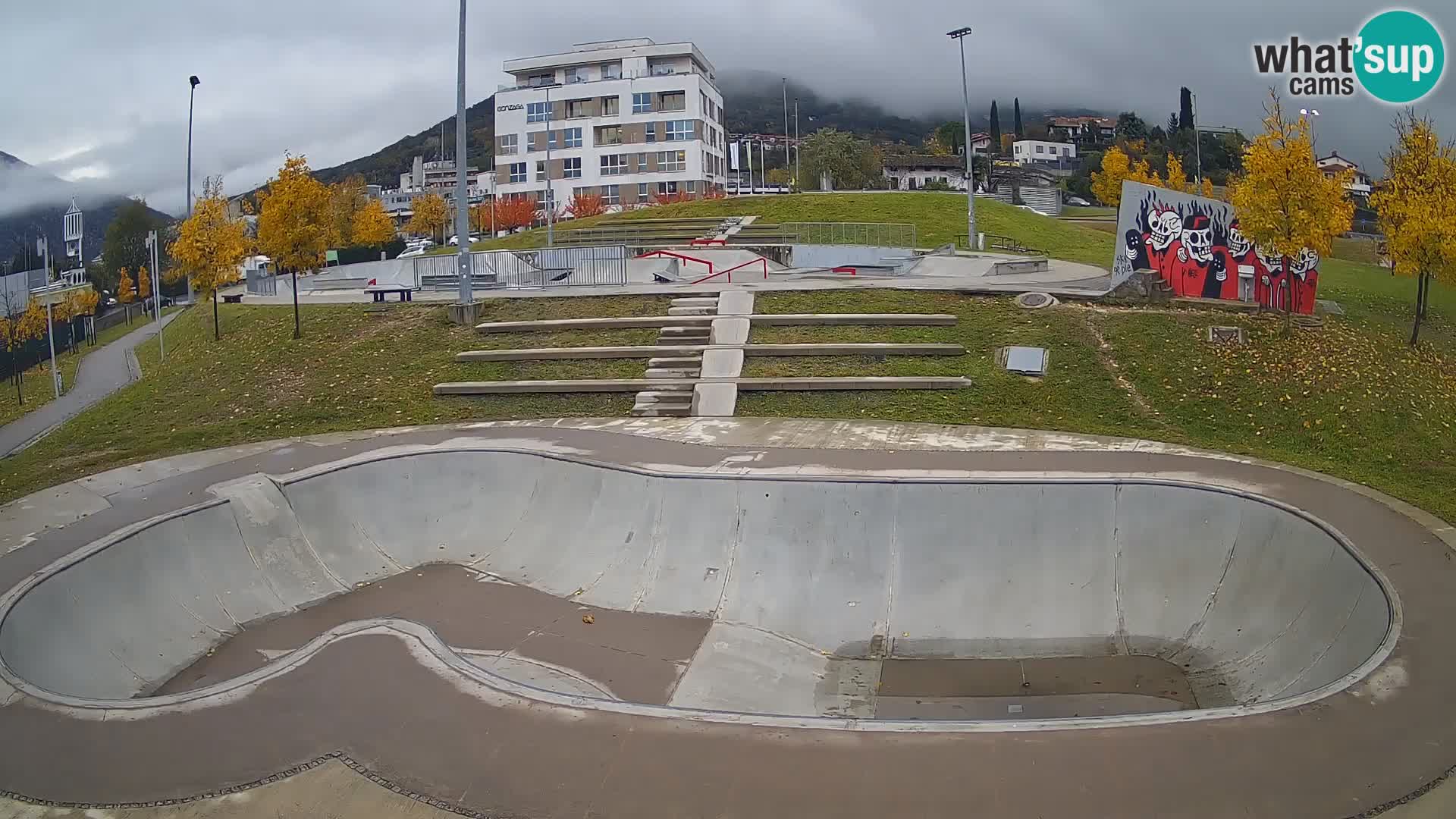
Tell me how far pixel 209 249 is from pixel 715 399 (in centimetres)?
1688

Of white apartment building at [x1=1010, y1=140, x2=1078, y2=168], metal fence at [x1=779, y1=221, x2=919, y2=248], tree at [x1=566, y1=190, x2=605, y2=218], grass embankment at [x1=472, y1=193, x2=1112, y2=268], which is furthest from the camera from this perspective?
white apartment building at [x1=1010, y1=140, x2=1078, y2=168]

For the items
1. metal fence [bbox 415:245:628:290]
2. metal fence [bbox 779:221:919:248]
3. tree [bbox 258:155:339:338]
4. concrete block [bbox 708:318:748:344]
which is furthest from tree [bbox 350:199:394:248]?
concrete block [bbox 708:318:748:344]

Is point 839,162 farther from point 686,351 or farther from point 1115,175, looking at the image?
point 686,351

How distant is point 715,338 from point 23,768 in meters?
16.7

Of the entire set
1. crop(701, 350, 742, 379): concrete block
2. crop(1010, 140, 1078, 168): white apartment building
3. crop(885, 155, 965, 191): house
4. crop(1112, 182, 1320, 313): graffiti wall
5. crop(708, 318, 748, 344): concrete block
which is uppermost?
crop(1010, 140, 1078, 168): white apartment building

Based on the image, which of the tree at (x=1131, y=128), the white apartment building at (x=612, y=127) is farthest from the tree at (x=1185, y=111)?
the white apartment building at (x=612, y=127)

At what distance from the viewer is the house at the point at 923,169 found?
12762 centimetres

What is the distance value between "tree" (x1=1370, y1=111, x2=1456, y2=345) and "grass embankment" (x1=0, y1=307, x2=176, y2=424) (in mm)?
32336

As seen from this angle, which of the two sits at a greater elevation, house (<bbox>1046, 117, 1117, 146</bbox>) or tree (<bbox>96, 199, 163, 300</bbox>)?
house (<bbox>1046, 117, 1117, 146</bbox>)

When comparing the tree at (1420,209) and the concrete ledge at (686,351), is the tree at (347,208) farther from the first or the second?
the tree at (1420,209)

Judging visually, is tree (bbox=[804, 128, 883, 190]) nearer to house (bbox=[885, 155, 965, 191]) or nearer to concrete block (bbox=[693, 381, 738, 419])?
house (bbox=[885, 155, 965, 191])

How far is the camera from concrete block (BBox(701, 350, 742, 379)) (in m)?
20.9

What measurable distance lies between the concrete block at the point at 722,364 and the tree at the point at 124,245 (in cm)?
6275

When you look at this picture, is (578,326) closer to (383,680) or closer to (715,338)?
(715,338)
